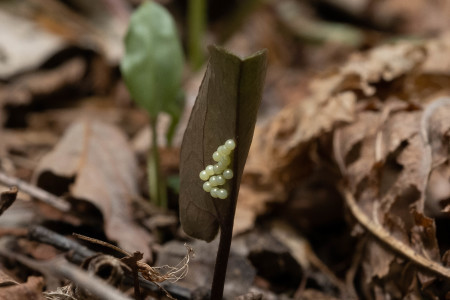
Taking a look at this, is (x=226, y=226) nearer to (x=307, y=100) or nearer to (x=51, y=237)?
(x=51, y=237)

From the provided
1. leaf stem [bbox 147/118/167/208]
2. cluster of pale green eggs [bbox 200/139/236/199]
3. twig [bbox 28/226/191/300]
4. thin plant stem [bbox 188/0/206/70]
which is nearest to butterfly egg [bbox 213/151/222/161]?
cluster of pale green eggs [bbox 200/139/236/199]

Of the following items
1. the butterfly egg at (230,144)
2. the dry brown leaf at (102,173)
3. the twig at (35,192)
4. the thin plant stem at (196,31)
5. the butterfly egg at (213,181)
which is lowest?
the butterfly egg at (213,181)

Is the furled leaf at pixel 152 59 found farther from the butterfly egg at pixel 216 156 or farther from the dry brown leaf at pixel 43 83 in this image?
the dry brown leaf at pixel 43 83

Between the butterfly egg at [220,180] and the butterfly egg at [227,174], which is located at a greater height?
the butterfly egg at [227,174]

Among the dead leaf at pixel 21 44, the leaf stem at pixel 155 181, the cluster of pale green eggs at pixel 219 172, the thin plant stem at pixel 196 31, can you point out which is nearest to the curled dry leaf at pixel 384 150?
the leaf stem at pixel 155 181

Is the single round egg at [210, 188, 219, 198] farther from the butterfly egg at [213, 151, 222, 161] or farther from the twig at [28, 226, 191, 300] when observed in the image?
the twig at [28, 226, 191, 300]

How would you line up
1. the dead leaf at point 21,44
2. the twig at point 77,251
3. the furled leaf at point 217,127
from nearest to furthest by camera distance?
the furled leaf at point 217,127
the twig at point 77,251
the dead leaf at point 21,44

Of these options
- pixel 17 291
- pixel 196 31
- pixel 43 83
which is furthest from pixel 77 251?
pixel 196 31

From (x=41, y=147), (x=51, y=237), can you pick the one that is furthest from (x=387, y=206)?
(x=41, y=147)
